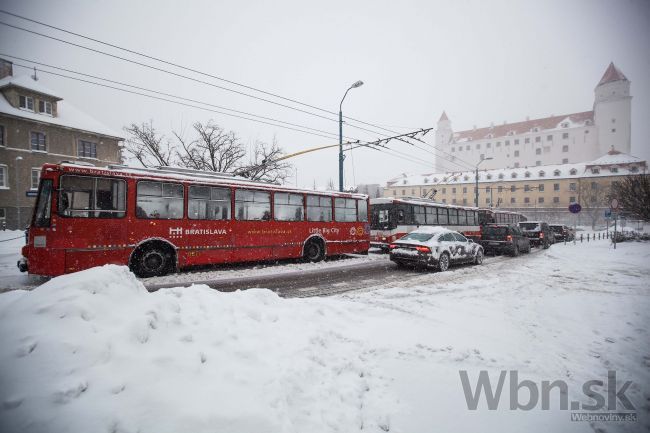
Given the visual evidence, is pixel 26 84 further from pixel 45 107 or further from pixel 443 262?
pixel 443 262

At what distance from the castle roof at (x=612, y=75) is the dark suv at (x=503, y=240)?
9697 cm

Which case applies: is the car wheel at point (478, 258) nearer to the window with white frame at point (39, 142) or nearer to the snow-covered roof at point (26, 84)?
the window with white frame at point (39, 142)

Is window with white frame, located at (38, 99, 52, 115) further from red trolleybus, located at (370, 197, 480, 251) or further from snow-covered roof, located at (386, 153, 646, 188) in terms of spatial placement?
snow-covered roof, located at (386, 153, 646, 188)

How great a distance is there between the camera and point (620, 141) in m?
81.2

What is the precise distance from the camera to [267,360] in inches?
139

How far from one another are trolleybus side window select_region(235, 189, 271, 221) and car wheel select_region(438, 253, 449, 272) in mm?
7013

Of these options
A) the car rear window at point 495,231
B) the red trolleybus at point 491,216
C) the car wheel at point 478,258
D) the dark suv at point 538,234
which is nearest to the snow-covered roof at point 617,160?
the red trolleybus at point 491,216

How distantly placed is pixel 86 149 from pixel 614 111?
117 m

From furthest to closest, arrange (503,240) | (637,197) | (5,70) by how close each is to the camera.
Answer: (5,70)
(637,197)
(503,240)

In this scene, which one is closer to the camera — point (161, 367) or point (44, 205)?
point (161, 367)

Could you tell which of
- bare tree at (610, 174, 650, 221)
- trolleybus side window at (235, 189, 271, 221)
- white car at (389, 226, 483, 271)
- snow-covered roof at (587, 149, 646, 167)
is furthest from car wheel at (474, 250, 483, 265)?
snow-covered roof at (587, 149, 646, 167)

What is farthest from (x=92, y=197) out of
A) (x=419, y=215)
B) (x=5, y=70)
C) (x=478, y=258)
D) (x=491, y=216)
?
(x=5, y=70)

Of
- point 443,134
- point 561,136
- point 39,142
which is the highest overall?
point 443,134

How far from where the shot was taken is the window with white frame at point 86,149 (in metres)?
31.5
